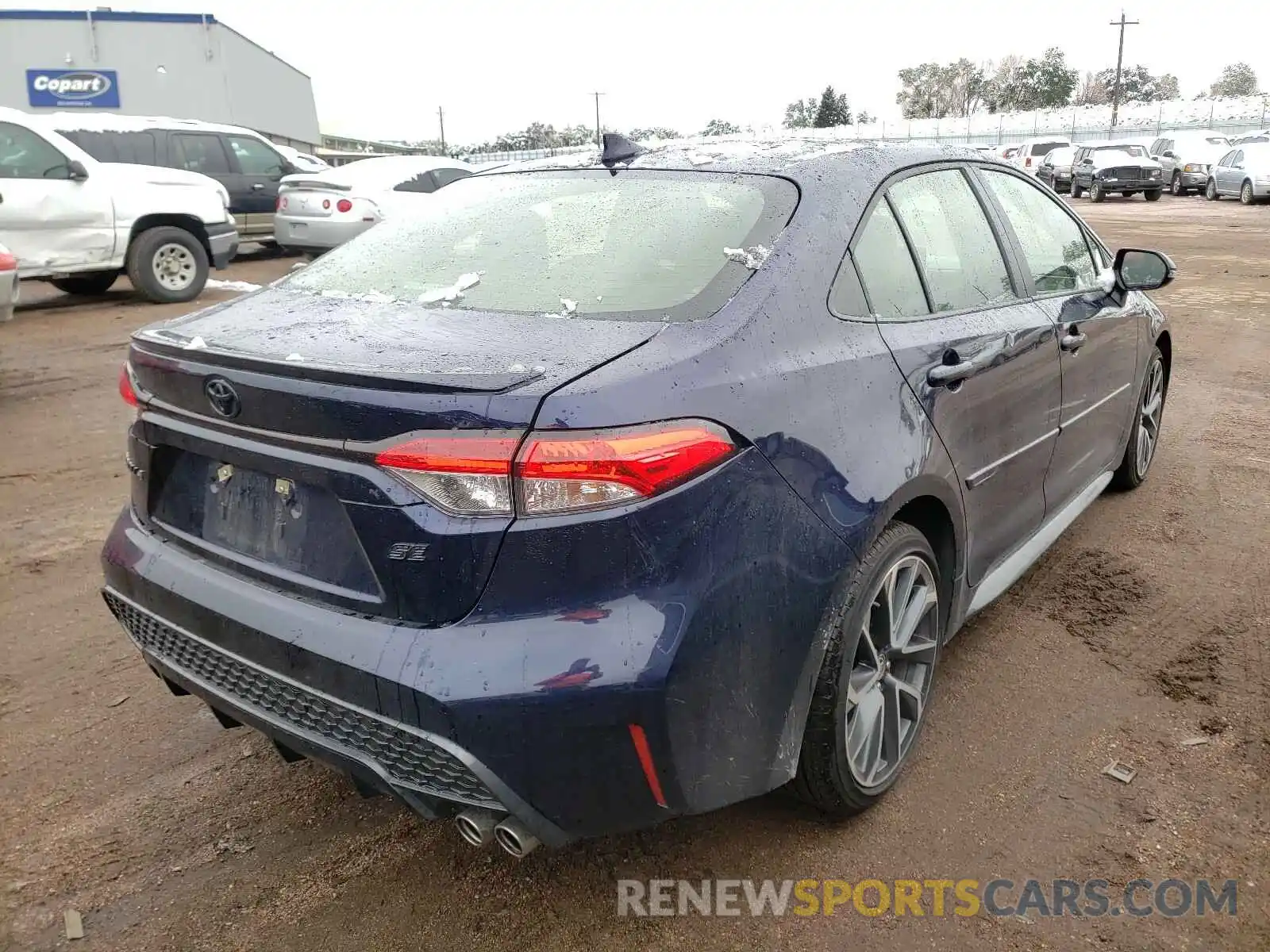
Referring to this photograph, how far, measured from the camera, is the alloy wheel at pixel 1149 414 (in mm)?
4664

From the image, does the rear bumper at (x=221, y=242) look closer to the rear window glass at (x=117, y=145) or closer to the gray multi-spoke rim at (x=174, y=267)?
the gray multi-spoke rim at (x=174, y=267)

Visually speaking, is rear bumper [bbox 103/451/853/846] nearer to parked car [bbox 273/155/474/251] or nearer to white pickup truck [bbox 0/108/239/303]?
white pickup truck [bbox 0/108/239/303]

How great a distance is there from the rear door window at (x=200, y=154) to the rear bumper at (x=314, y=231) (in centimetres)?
163

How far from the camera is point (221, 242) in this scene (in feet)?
35.7

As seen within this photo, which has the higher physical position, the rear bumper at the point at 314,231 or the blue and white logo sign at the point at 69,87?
the blue and white logo sign at the point at 69,87

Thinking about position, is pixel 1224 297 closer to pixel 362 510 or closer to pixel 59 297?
pixel 362 510

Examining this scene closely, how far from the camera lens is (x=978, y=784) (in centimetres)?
269

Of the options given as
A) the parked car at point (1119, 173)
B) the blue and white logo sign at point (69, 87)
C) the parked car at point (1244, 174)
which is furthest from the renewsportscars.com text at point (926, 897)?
the blue and white logo sign at point (69, 87)

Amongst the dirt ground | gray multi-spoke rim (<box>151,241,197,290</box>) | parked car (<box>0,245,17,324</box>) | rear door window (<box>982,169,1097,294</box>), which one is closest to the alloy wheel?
the dirt ground

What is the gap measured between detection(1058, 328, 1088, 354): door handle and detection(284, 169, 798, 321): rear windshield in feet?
4.51

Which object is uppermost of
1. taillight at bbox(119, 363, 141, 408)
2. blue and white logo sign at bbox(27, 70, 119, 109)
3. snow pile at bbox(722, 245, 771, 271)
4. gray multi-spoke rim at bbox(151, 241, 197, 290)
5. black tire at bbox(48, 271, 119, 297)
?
blue and white logo sign at bbox(27, 70, 119, 109)

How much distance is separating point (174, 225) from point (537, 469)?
10460 millimetres

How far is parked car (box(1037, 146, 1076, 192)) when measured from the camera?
32.2 metres

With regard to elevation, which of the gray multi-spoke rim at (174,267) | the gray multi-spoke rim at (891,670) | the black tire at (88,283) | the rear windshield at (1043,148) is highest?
the rear windshield at (1043,148)
